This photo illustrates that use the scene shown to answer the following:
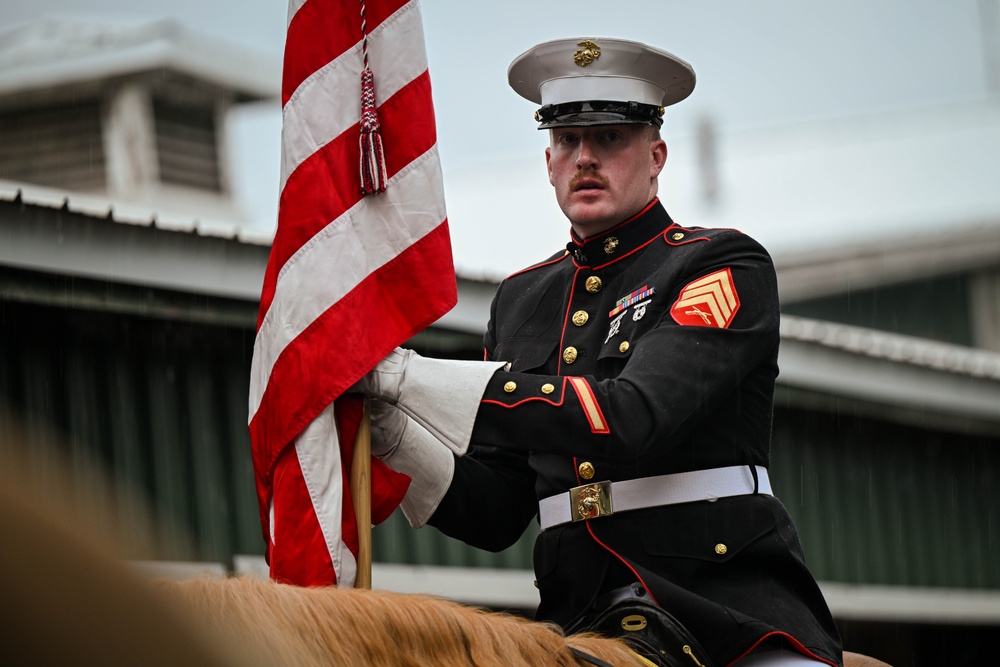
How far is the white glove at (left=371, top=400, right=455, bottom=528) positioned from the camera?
2896 mm

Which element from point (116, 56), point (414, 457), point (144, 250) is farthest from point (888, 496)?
point (116, 56)

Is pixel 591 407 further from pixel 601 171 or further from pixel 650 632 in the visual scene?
pixel 601 171

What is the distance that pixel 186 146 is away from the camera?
514 inches

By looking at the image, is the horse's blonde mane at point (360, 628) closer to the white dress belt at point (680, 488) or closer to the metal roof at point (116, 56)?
the white dress belt at point (680, 488)

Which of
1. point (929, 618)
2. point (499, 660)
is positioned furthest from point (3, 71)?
point (499, 660)

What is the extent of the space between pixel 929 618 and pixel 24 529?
7348 mm

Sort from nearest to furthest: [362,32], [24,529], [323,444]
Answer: [24,529]
[323,444]
[362,32]

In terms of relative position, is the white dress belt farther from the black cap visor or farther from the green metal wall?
the green metal wall

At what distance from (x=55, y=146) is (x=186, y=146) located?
1465 mm

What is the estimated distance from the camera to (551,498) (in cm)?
312

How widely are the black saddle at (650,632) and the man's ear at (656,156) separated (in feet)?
3.76

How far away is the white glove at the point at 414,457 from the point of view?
2.90 meters

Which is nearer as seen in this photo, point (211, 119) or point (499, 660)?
point (499, 660)

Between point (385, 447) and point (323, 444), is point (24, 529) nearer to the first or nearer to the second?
point (323, 444)
